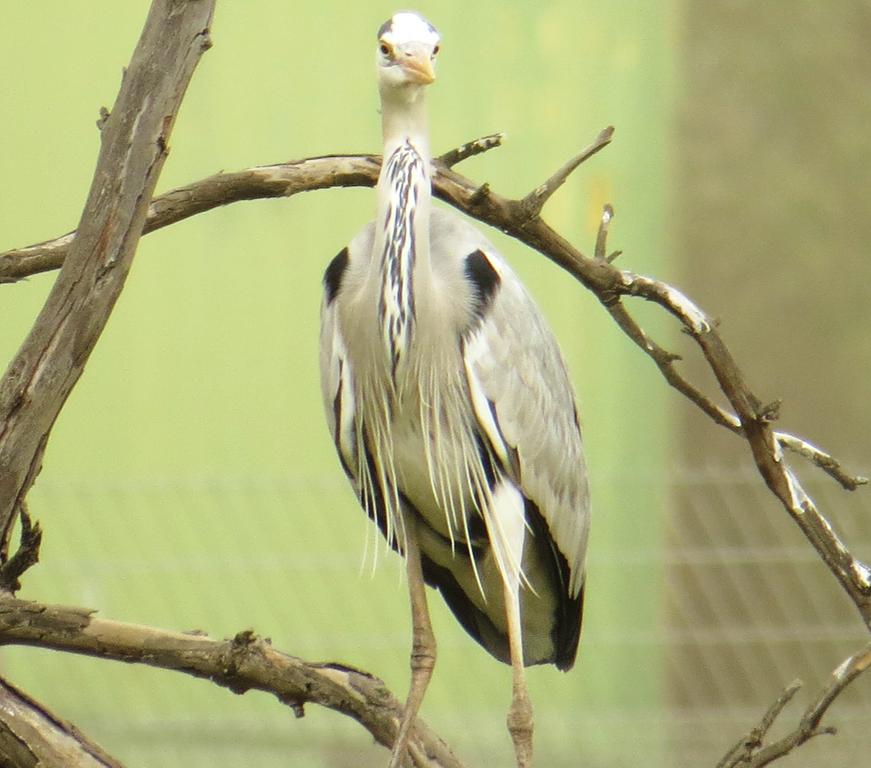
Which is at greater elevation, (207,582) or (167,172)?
(167,172)

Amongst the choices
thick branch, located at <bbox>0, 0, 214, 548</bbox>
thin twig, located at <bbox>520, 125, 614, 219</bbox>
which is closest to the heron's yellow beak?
thin twig, located at <bbox>520, 125, 614, 219</bbox>

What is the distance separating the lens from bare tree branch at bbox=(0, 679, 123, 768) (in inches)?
43.0

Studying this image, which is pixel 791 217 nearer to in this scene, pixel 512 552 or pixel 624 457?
pixel 624 457

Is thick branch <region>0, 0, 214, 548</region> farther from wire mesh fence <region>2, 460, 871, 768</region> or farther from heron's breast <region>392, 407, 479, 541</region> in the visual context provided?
wire mesh fence <region>2, 460, 871, 768</region>

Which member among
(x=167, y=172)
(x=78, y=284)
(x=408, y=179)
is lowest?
(x=78, y=284)

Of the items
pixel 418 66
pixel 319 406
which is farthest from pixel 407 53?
pixel 319 406

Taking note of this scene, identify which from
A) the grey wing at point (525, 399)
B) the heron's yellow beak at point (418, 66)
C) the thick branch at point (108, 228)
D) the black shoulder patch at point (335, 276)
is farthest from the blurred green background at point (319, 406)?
the thick branch at point (108, 228)

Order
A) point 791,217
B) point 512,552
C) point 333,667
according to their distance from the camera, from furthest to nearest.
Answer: point 791,217 < point 512,552 < point 333,667

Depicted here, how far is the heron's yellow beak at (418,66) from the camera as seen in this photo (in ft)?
4.02

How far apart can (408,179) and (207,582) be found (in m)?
1.32

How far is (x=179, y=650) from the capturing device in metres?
1.13

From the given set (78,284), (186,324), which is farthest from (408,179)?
(186,324)

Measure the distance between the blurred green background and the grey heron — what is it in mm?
894

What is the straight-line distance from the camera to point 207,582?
2.41m
